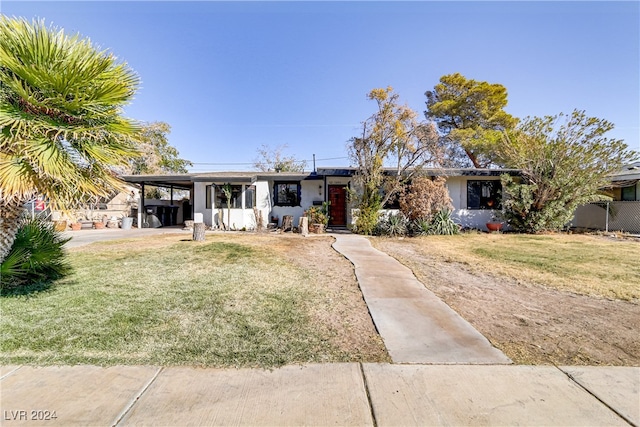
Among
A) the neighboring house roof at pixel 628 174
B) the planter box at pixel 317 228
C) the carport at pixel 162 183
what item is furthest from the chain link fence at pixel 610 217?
the carport at pixel 162 183

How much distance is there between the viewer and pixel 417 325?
10.9 feet

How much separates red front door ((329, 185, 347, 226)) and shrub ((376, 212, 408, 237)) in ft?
9.59

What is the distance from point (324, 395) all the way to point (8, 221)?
4.65m

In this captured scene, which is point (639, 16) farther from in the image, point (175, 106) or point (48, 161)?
point (175, 106)

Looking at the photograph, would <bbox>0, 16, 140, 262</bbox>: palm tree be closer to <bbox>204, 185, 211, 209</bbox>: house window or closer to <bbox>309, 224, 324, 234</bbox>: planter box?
<bbox>309, 224, 324, 234</bbox>: planter box

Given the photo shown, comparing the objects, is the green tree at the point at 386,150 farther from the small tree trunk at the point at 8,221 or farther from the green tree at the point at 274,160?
the green tree at the point at 274,160

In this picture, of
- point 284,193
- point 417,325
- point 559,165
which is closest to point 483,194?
point 559,165

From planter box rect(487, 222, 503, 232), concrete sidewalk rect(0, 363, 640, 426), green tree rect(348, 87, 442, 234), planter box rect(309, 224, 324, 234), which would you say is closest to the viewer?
concrete sidewalk rect(0, 363, 640, 426)

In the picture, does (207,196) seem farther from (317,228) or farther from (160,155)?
(160,155)

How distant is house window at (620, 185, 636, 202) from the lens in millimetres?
13805

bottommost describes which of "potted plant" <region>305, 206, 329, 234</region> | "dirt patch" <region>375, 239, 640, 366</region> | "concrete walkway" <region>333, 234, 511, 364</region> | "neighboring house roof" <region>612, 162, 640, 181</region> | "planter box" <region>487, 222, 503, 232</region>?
"dirt patch" <region>375, 239, 640, 366</region>

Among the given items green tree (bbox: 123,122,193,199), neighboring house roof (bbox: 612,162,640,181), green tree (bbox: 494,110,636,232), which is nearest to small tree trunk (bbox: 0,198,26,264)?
green tree (bbox: 494,110,636,232)

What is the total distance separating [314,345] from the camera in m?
2.79

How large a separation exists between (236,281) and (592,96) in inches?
627
